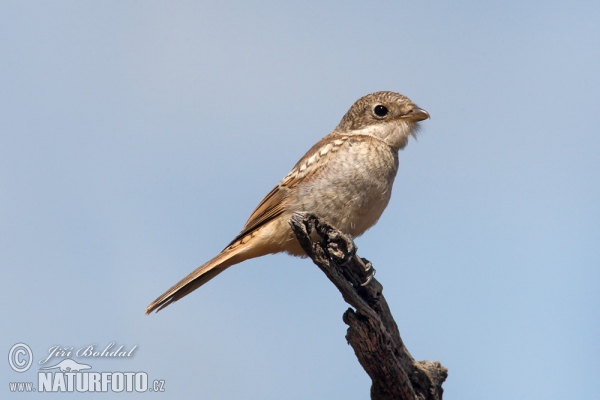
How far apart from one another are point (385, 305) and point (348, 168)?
1.54 m

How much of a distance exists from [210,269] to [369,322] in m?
2.07

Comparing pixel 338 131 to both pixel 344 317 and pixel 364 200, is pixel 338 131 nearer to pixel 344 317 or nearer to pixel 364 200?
pixel 364 200

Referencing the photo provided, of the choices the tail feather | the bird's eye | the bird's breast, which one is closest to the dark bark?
the bird's breast

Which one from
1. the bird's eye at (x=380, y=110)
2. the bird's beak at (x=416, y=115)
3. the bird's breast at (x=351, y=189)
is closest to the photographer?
the bird's breast at (x=351, y=189)

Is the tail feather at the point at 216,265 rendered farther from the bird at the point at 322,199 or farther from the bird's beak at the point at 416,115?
the bird's beak at the point at 416,115

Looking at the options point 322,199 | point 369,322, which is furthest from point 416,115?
point 369,322

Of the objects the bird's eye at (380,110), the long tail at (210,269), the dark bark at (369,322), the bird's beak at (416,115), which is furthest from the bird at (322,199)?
the dark bark at (369,322)

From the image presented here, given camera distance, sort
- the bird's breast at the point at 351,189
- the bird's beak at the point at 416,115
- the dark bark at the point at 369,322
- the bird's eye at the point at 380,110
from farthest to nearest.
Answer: the bird's eye at the point at 380,110 < the bird's beak at the point at 416,115 < the bird's breast at the point at 351,189 < the dark bark at the point at 369,322

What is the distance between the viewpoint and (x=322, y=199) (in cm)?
757

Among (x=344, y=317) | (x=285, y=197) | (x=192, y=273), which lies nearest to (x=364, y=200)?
(x=285, y=197)

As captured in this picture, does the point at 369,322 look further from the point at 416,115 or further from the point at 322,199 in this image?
the point at 416,115

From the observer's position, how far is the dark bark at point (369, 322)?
6.43 m

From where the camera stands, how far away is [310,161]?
8.07 meters

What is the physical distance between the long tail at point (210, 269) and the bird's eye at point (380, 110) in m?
2.24
